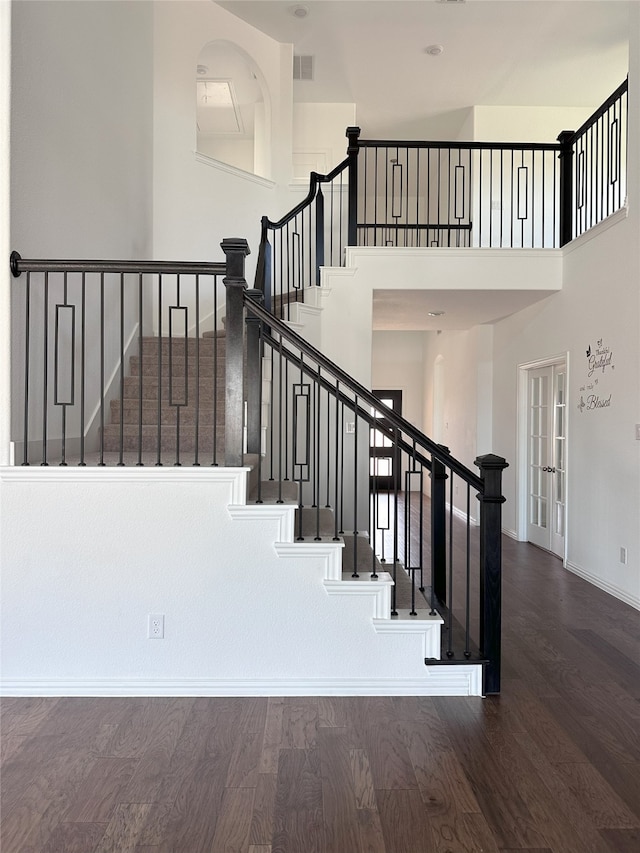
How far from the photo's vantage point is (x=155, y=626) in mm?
3041

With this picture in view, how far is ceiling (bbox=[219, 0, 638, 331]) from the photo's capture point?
6484 millimetres

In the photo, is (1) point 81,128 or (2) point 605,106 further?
(2) point 605,106

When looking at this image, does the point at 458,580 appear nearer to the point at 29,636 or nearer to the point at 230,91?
the point at 29,636

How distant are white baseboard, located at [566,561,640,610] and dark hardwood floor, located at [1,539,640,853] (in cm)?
135

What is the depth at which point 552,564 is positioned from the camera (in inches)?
238

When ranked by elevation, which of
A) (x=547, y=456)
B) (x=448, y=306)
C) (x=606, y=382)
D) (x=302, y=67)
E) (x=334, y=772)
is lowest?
(x=334, y=772)

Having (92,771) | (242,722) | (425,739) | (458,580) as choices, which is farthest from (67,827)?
(458,580)

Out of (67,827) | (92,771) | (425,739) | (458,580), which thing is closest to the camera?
(67,827)

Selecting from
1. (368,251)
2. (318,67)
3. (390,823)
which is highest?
(318,67)

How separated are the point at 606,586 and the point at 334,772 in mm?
3497

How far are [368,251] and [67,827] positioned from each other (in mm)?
5296

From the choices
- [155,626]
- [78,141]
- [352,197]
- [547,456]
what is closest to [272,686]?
[155,626]

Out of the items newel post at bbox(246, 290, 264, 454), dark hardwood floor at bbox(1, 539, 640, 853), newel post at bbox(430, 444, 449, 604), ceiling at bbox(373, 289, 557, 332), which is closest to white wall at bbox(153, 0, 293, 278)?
ceiling at bbox(373, 289, 557, 332)

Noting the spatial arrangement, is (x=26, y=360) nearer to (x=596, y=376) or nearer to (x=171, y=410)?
(x=171, y=410)
